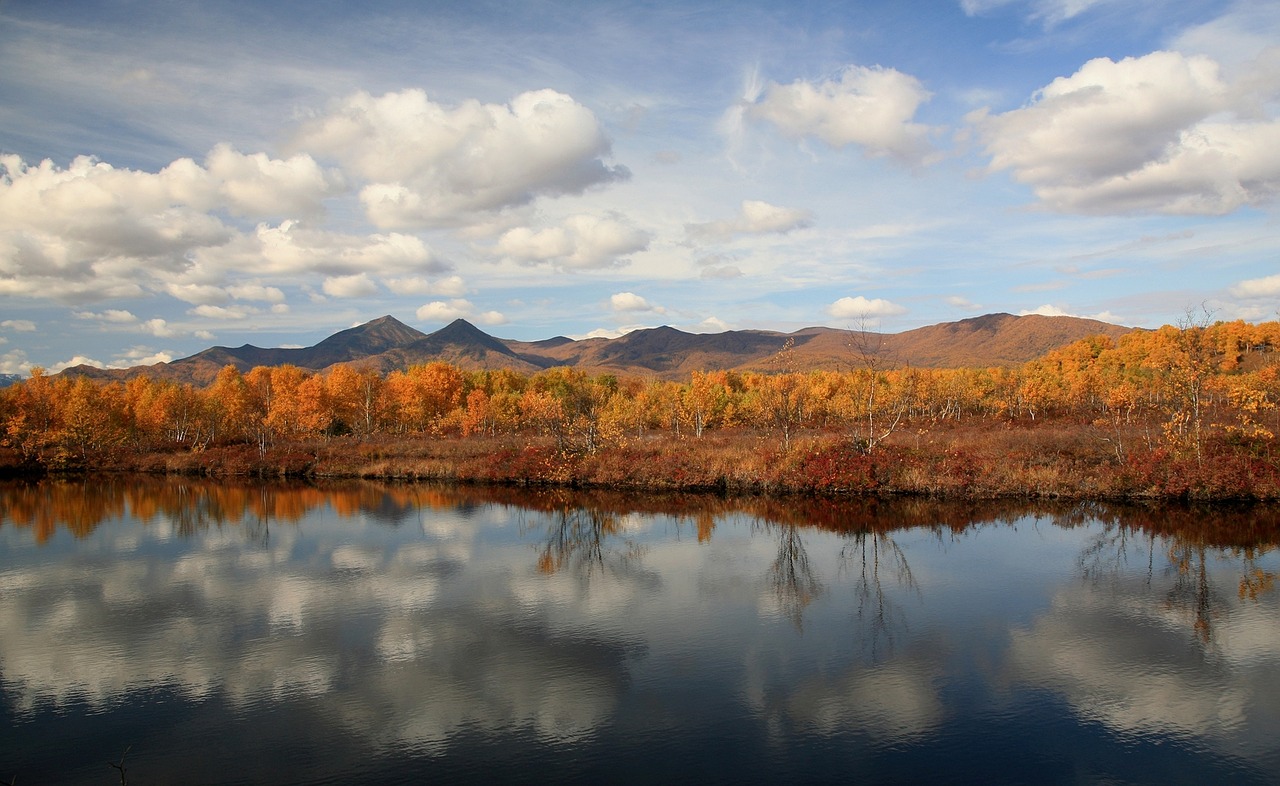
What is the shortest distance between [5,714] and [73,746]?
2238 mm

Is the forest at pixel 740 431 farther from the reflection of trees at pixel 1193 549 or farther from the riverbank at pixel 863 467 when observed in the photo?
the reflection of trees at pixel 1193 549

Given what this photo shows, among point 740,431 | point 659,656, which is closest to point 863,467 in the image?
point 659,656

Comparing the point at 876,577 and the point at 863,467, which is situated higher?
the point at 863,467

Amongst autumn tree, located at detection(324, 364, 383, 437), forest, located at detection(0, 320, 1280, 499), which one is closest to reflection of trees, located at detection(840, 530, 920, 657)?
forest, located at detection(0, 320, 1280, 499)

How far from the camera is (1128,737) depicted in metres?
10.5

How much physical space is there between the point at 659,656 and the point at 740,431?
4799 centimetres

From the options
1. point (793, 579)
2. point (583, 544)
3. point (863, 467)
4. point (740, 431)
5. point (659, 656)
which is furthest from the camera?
point (740, 431)

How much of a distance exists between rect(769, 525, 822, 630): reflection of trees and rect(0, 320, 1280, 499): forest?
11.4m

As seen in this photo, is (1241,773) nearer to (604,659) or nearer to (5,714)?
(604,659)

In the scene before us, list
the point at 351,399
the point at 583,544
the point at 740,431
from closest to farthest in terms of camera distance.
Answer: the point at 583,544 → the point at 740,431 → the point at 351,399

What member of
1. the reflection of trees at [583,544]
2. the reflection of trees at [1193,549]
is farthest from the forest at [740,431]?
the reflection of trees at [583,544]

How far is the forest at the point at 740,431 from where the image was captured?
30.8m

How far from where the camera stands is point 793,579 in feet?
64.4

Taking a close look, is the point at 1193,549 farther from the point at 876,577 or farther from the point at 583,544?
the point at 583,544
